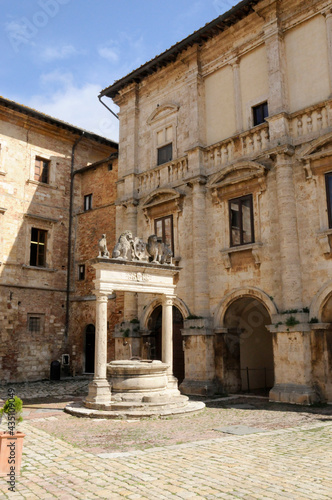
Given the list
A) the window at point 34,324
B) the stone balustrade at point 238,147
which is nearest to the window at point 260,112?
the stone balustrade at point 238,147

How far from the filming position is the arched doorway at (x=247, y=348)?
15195 mm

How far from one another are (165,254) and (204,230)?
316 cm

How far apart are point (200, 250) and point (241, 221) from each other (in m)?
1.81

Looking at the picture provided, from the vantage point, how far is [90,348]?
21609mm

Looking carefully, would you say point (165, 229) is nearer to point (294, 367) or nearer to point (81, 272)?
point (81, 272)

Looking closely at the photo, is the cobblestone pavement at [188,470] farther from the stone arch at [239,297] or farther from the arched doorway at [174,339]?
the arched doorway at [174,339]

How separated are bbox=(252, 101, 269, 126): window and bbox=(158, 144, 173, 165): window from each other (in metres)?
3.98

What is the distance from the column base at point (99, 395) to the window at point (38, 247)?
38.6 ft

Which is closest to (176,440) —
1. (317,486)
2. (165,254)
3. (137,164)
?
(317,486)

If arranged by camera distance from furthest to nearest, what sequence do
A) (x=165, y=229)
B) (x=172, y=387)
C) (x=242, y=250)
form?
(x=165, y=229), (x=242, y=250), (x=172, y=387)

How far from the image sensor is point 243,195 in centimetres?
1504

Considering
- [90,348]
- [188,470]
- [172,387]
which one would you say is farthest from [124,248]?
[90,348]

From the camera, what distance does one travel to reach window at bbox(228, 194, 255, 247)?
1483cm

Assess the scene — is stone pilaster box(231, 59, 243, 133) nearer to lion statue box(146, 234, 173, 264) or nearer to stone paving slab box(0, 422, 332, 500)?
lion statue box(146, 234, 173, 264)
